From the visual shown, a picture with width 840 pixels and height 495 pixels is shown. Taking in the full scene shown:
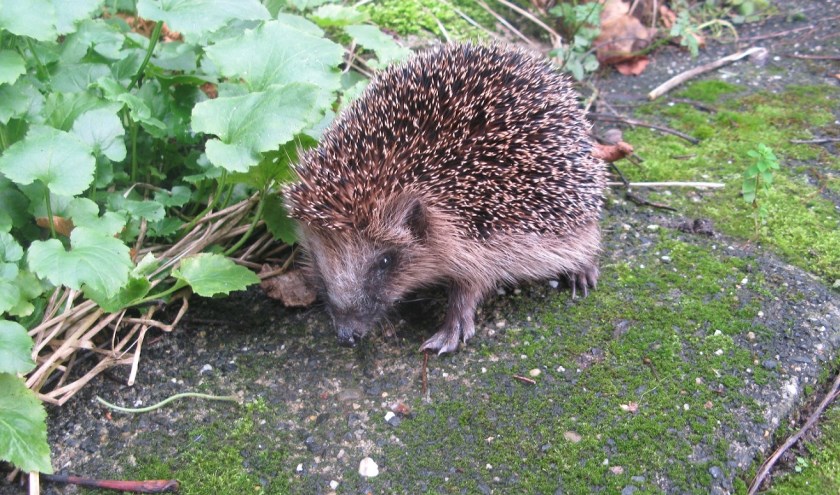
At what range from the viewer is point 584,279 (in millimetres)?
4047

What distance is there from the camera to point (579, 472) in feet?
9.73

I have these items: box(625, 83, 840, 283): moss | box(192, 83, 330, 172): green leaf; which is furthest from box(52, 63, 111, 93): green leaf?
box(625, 83, 840, 283): moss

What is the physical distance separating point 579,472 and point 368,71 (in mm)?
3674

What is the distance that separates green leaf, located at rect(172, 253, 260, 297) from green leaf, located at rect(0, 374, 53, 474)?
0.80 metres

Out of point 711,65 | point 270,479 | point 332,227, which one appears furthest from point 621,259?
point 711,65

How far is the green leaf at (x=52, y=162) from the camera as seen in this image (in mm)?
3129

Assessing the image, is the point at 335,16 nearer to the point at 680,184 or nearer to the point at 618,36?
the point at 680,184

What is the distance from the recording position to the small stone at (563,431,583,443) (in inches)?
122

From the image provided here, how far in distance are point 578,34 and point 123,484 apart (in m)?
5.14

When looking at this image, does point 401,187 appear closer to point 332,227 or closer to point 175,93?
point 332,227

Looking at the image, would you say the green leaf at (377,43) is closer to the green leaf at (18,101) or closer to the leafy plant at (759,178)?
the green leaf at (18,101)

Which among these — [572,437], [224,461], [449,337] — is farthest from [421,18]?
[224,461]

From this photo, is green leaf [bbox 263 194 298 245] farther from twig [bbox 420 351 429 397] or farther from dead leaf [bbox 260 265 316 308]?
twig [bbox 420 351 429 397]

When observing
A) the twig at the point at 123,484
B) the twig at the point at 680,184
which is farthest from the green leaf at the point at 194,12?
the twig at the point at 680,184
